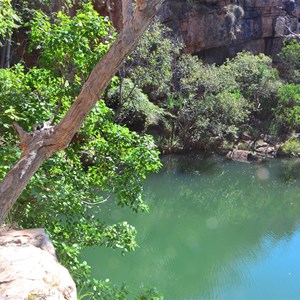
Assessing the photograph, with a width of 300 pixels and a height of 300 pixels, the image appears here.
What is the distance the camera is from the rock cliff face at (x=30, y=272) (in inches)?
77.7

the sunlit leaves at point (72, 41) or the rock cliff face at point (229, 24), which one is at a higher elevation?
the rock cliff face at point (229, 24)

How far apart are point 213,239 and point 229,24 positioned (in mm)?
16967

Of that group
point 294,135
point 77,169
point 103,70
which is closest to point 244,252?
point 77,169

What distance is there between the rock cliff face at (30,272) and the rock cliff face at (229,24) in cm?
2020

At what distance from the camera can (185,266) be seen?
819 centimetres

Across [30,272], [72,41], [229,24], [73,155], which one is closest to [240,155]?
[229,24]

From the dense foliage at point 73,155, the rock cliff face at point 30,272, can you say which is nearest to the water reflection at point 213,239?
the dense foliage at point 73,155

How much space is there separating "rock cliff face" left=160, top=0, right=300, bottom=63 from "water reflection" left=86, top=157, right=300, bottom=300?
9211 millimetres

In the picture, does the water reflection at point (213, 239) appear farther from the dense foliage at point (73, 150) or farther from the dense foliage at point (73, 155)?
the dense foliage at point (73, 155)

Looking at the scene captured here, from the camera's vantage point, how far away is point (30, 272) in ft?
6.97

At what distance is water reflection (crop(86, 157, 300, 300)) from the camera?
742 centimetres

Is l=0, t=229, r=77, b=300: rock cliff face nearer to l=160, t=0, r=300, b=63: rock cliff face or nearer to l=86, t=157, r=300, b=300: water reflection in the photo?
l=86, t=157, r=300, b=300: water reflection

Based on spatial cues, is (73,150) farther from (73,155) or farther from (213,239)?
(213,239)

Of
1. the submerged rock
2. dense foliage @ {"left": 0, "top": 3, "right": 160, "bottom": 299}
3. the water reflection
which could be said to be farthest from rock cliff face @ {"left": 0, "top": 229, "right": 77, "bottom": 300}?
the submerged rock
